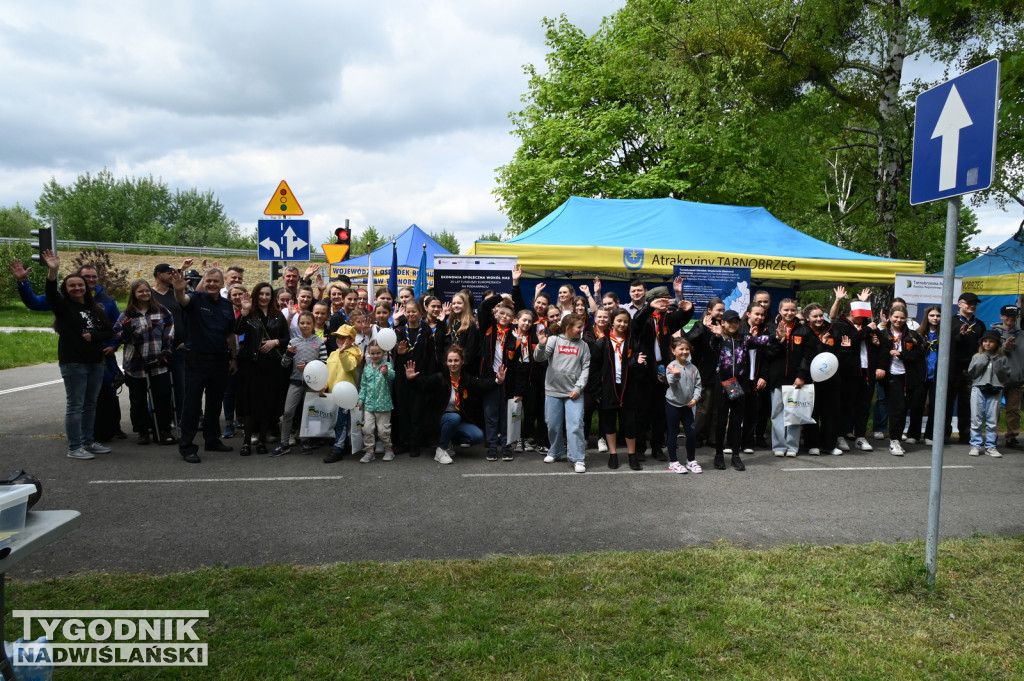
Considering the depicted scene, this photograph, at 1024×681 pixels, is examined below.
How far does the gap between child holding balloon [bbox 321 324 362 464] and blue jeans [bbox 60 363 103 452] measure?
8.41 ft

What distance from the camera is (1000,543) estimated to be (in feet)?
16.3

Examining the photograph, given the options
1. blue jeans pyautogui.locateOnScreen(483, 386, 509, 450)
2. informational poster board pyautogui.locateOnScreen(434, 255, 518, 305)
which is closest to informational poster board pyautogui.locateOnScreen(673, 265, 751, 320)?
informational poster board pyautogui.locateOnScreen(434, 255, 518, 305)

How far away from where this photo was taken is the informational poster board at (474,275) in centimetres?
962

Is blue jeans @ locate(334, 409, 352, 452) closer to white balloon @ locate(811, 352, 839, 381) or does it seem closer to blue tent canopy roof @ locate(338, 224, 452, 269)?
white balloon @ locate(811, 352, 839, 381)

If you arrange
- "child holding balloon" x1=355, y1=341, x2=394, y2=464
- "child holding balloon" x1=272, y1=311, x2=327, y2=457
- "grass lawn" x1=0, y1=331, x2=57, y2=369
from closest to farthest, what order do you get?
1. "child holding balloon" x1=355, y1=341, x2=394, y2=464
2. "child holding balloon" x1=272, y1=311, x2=327, y2=457
3. "grass lawn" x1=0, y1=331, x2=57, y2=369

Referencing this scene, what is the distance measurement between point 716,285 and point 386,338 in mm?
5634

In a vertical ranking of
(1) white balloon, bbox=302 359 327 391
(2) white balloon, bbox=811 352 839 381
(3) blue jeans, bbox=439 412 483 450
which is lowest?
(3) blue jeans, bbox=439 412 483 450

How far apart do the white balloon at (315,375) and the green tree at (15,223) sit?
185 feet

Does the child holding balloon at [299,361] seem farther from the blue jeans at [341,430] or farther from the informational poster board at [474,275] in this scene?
the informational poster board at [474,275]

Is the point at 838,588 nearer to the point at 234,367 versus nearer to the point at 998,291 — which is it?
the point at 234,367

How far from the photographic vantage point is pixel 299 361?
7.83m

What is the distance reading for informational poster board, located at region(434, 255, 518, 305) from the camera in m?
9.62

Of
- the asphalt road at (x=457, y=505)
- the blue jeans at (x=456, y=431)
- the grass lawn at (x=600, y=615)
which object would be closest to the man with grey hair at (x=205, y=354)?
the asphalt road at (x=457, y=505)

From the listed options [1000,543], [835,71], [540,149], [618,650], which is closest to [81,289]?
[618,650]
